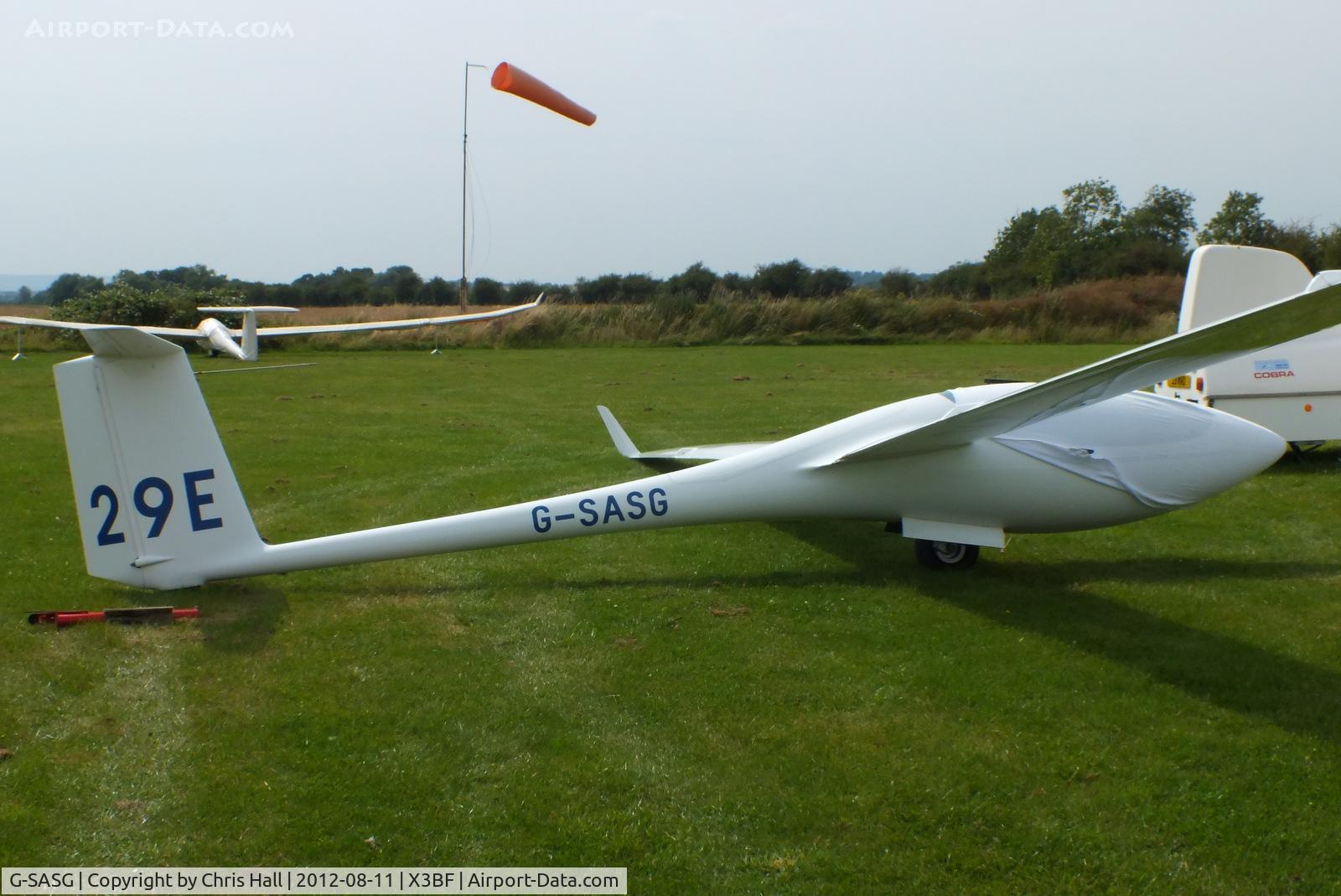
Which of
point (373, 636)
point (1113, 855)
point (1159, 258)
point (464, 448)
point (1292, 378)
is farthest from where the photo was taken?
point (1159, 258)

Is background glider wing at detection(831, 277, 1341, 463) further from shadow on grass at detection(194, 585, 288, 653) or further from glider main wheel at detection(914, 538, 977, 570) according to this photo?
shadow on grass at detection(194, 585, 288, 653)

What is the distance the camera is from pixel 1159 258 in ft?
170

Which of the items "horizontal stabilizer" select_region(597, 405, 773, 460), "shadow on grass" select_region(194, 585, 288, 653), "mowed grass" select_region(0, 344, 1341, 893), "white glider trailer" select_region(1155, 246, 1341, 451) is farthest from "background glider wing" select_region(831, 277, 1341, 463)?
"white glider trailer" select_region(1155, 246, 1341, 451)

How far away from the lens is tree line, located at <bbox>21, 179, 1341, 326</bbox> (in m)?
42.0

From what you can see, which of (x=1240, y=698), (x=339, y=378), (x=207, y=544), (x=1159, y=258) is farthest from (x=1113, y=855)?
(x=1159, y=258)

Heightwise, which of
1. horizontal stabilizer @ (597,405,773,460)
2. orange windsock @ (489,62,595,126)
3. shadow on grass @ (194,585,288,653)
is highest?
orange windsock @ (489,62,595,126)

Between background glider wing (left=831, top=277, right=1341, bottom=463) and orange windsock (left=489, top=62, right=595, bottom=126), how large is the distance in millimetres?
6442

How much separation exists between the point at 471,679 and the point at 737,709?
62.5 inches

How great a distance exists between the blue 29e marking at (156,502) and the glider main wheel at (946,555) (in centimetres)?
518

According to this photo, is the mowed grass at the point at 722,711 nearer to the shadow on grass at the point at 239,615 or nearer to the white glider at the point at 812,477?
the shadow on grass at the point at 239,615

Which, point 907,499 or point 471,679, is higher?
point 907,499

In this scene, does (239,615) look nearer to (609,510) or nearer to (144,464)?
(144,464)

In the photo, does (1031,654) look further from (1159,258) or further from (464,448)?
(1159,258)

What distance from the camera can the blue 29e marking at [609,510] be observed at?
7176mm
